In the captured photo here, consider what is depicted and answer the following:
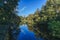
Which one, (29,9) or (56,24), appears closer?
(56,24)

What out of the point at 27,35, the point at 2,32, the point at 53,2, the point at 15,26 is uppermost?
the point at 53,2

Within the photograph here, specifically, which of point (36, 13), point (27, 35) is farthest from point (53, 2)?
point (27, 35)

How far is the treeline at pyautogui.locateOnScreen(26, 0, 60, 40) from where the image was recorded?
34.4 feet

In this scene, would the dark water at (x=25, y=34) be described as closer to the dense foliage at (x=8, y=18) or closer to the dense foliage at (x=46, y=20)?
the dense foliage at (x=46, y=20)

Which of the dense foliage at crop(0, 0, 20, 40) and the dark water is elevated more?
the dark water

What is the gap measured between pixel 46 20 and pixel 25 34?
1347 mm

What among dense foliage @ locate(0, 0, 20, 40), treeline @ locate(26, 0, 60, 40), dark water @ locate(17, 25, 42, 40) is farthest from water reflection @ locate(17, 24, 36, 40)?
dense foliage @ locate(0, 0, 20, 40)

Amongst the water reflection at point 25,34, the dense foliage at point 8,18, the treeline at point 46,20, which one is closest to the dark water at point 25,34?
the water reflection at point 25,34

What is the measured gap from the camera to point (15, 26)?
33.1ft

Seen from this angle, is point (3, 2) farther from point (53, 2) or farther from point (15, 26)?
point (53, 2)

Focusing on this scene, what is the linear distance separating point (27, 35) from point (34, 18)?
912mm

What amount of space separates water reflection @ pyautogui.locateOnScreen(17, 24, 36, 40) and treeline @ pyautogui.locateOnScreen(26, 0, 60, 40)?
0.21 metres

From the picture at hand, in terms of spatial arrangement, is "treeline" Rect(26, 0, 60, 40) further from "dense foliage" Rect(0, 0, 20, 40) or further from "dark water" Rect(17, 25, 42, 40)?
"dense foliage" Rect(0, 0, 20, 40)

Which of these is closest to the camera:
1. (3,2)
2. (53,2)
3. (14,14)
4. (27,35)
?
(3,2)
